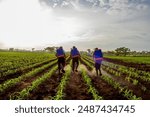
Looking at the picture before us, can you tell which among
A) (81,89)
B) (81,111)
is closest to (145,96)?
(81,89)

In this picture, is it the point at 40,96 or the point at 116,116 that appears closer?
the point at 116,116

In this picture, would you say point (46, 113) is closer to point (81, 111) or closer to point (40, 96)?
point (81, 111)

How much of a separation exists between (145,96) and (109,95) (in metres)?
1.44

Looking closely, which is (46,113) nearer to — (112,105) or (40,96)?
(112,105)

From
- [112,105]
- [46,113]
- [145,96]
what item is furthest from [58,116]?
[145,96]

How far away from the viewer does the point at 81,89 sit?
522 inches

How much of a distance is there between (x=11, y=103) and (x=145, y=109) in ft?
12.6

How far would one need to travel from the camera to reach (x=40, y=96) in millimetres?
11398

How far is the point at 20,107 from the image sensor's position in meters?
7.84

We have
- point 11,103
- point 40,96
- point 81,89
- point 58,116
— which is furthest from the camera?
point 81,89

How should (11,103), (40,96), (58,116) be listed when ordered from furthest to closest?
(40,96) → (11,103) → (58,116)

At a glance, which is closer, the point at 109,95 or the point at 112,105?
the point at 112,105

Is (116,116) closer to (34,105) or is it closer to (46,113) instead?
(46,113)

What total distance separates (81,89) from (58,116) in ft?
20.4
